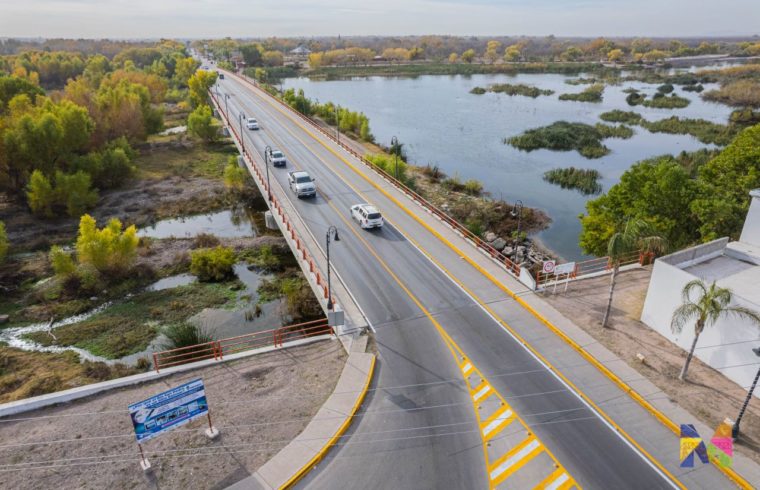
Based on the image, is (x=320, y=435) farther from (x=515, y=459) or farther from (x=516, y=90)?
(x=516, y=90)

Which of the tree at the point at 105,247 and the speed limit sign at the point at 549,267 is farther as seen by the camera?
the tree at the point at 105,247

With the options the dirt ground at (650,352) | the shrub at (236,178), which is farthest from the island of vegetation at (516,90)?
the dirt ground at (650,352)

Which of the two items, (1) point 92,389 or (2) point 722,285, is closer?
(1) point 92,389

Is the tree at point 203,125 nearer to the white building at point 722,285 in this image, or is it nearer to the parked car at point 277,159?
the parked car at point 277,159

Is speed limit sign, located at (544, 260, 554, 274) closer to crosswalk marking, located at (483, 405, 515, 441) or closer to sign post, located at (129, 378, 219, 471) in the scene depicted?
crosswalk marking, located at (483, 405, 515, 441)

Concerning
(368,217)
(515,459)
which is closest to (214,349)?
(515,459)

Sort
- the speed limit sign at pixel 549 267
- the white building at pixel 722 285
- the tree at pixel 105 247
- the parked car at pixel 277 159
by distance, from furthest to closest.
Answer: the parked car at pixel 277 159 → the tree at pixel 105 247 → the speed limit sign at pixel 549 267 → the white building at pixel 722 285
